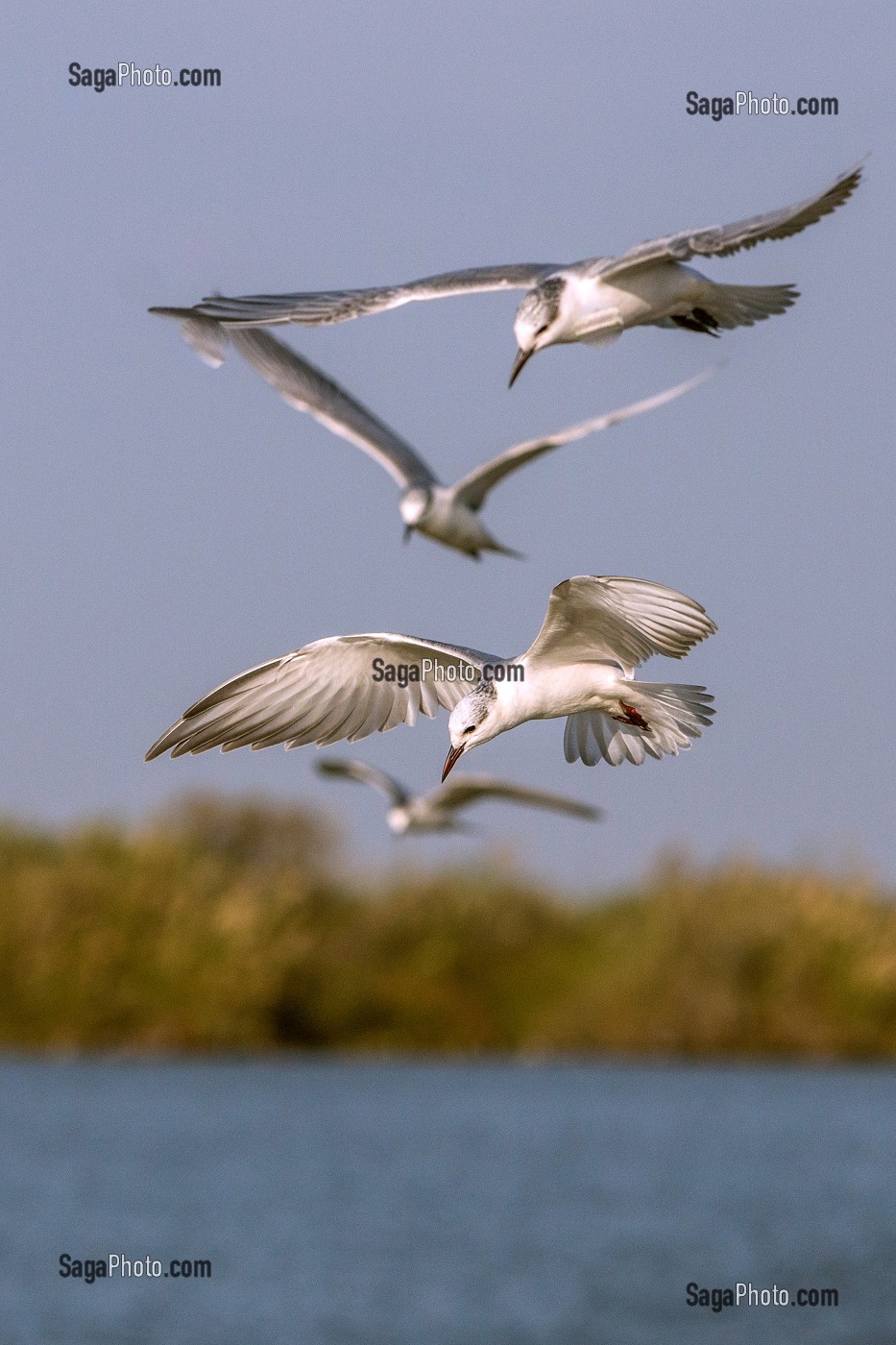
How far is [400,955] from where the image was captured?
159 ft

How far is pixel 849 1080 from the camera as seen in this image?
58500mm

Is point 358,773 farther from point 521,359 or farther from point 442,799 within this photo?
point 521,359

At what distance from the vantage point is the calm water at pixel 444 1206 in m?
30.7

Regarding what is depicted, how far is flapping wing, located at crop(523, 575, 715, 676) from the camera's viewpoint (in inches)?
123

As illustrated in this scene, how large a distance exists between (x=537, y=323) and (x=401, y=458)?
3.70m

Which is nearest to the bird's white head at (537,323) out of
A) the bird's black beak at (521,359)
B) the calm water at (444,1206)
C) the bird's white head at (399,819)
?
the bird's black beak at (521,359)

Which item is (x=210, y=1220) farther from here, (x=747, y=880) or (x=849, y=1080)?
(x=849, y=1080)

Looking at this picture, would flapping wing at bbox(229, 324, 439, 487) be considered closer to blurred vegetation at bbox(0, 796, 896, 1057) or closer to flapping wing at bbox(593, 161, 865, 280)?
flapping wing at bbox(593, 161, 865, 280)

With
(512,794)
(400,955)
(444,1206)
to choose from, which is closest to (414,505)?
(512,794)

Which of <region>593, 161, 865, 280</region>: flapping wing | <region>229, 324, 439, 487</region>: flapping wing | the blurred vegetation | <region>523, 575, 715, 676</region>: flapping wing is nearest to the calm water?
the blurred vegetation

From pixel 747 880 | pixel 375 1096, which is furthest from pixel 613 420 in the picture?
pixel 375 1096

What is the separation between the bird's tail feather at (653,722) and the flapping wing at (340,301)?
0.94 meters

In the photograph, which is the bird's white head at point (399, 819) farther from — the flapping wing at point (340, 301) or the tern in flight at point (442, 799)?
the flapping wing at point (340, 301)

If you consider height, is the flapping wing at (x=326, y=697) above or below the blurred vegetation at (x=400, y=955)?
above
